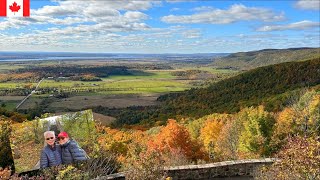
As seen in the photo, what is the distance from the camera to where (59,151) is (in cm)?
945

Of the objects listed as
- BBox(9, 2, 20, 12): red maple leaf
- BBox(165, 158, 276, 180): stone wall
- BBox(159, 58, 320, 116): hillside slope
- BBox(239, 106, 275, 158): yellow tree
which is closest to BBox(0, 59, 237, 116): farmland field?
BBox(159, 58, 320, 116): hillside slope

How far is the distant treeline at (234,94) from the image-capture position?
9150 centimetres

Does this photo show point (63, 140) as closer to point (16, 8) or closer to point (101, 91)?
point (16, 8)

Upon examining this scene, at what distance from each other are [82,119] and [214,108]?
8709cm

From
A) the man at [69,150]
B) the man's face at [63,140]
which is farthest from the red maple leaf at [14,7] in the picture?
the man's face at [63,140]

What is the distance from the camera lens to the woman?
30.7 feet

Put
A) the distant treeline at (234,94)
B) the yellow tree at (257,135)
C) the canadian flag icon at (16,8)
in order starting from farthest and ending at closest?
the distant treeline at (234,94), the yellow tree at (257,135), the canadian flag icon at (16,8)

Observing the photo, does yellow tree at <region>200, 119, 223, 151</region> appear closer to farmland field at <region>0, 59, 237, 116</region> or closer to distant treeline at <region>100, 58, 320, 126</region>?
distant treeline at <region>100, 58, 320, 126</region>

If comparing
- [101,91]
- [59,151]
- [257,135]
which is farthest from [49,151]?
[101,91]

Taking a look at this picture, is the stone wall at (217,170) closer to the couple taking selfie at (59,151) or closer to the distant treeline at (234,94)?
the couple taking selfie at (59,151)

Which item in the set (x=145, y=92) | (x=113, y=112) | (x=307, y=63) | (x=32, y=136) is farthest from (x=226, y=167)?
(x=145, y=92)

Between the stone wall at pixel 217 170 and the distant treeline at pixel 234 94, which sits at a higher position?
the stone wall at pixel 217 170

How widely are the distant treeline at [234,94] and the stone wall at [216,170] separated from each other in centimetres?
7291

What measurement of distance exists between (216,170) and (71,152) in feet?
17.5
